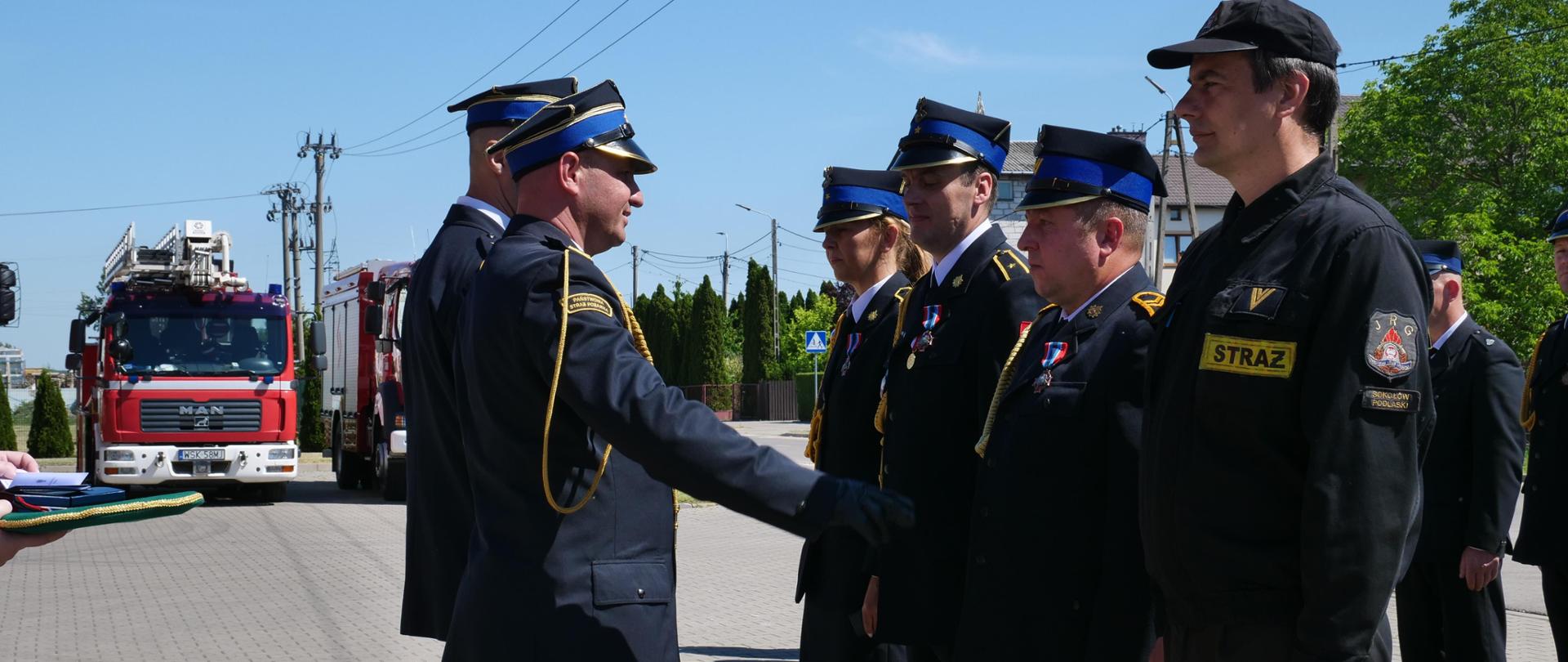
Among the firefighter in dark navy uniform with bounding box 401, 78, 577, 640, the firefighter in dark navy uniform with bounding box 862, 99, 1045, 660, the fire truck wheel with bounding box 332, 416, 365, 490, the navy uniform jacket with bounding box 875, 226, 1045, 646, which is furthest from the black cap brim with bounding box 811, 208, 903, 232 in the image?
the fire truck wheel with bounding box 332, 416, 365, 490

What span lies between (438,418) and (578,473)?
77 centimetres

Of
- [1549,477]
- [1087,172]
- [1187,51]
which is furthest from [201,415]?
[1187,51]

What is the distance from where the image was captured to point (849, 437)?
4773mm

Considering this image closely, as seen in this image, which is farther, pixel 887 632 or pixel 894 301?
pixel 894 301

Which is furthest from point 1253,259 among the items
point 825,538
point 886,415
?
point 825,538

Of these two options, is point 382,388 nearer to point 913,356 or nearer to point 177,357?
point 177,357

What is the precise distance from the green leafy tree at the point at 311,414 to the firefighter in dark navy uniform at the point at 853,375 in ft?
85.2

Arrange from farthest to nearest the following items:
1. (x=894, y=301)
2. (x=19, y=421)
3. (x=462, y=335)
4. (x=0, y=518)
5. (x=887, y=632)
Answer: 1. (x=19, y=421)
2. (x=894, y=301)
3. (x=887, y=632)
4. (x=462, y=335)
5. (x=0, y=518)

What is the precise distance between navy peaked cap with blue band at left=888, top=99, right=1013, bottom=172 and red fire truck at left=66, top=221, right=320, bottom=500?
581 inches

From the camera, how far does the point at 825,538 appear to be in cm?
463

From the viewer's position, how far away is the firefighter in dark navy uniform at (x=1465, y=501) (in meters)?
5.27

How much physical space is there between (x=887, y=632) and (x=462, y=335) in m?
1.62

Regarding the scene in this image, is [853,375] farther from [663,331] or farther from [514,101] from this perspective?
[663,331]

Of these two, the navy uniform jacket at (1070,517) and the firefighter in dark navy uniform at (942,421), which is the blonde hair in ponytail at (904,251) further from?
the navy uniform jacket at (1070,517)
